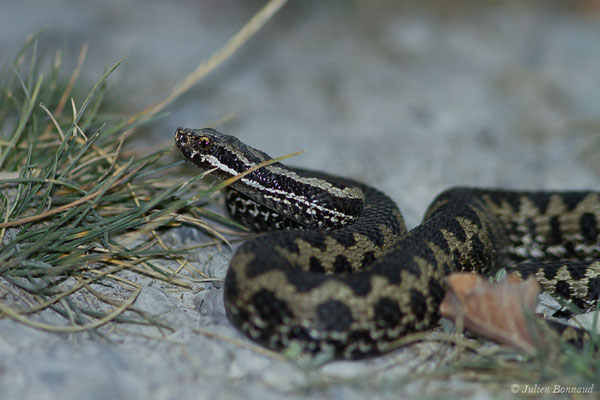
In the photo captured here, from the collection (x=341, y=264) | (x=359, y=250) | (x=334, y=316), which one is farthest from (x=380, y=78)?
(x=334, y=316)

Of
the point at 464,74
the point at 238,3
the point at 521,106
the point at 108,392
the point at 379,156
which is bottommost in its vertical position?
the point at 108,392

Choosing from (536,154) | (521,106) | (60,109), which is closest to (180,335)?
(60,109)

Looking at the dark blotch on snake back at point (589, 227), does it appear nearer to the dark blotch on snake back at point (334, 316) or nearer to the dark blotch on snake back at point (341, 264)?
the dark blotch on snake back at point (341, 264)

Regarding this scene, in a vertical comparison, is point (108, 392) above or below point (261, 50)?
below

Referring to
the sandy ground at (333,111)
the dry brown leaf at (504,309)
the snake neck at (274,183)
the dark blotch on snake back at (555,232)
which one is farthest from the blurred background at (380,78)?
the dry brown leaf at (504,309)

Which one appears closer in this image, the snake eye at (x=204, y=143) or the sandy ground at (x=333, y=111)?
the sandy ground at (x=333, y=111)

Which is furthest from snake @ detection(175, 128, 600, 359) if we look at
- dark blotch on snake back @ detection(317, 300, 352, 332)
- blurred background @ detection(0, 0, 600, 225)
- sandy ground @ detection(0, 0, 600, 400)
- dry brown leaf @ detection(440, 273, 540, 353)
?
blurred background @ detection(0, 0, 600, 225)

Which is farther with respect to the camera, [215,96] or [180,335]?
[215,96]

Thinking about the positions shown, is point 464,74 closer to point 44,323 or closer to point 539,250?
point 539,250
